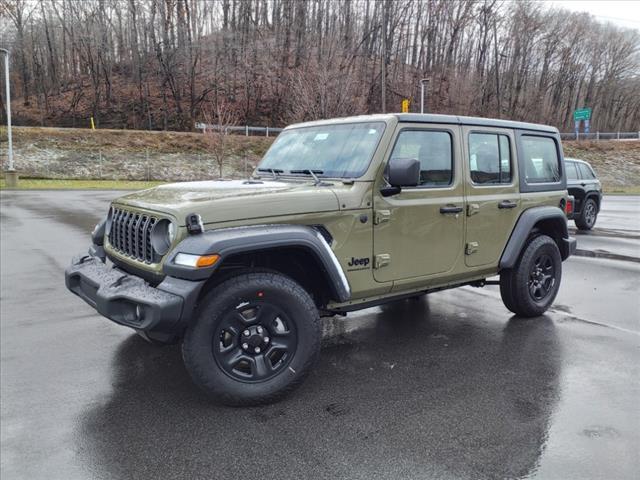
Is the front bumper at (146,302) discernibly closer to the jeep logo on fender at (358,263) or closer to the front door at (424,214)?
the jeep logo on fender at (358,263)

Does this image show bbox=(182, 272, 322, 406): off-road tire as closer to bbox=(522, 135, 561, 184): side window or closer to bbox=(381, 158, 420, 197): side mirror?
bbox=(381, 158, 420, 197): side mirror

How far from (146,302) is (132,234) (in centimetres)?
79

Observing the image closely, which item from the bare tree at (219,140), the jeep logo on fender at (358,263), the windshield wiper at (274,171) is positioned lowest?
the jeep logo on fender at (358,263)

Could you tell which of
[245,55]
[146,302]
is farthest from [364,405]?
[245,55]

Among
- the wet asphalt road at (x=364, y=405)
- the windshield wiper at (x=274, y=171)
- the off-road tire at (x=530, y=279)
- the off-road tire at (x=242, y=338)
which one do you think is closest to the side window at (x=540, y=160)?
the off-road tire at (x=530, y=279)

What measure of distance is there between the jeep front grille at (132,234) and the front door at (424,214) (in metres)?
1.62

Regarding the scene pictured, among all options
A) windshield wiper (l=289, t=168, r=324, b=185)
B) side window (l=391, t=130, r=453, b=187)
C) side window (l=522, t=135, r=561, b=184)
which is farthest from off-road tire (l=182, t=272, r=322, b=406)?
side window (l=522, t=135, r=561, b=184)

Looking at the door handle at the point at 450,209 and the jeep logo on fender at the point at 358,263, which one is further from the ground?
the door handle at the point at 450,209

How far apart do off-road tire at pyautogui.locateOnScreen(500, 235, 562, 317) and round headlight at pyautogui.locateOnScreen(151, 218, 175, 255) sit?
339cm

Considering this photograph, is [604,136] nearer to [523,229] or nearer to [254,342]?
[523,229]

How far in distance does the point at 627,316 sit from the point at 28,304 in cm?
650

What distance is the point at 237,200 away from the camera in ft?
11.2

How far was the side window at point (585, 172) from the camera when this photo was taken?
1335 centimetres

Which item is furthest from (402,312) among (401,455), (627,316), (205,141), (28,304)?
(205,141)
